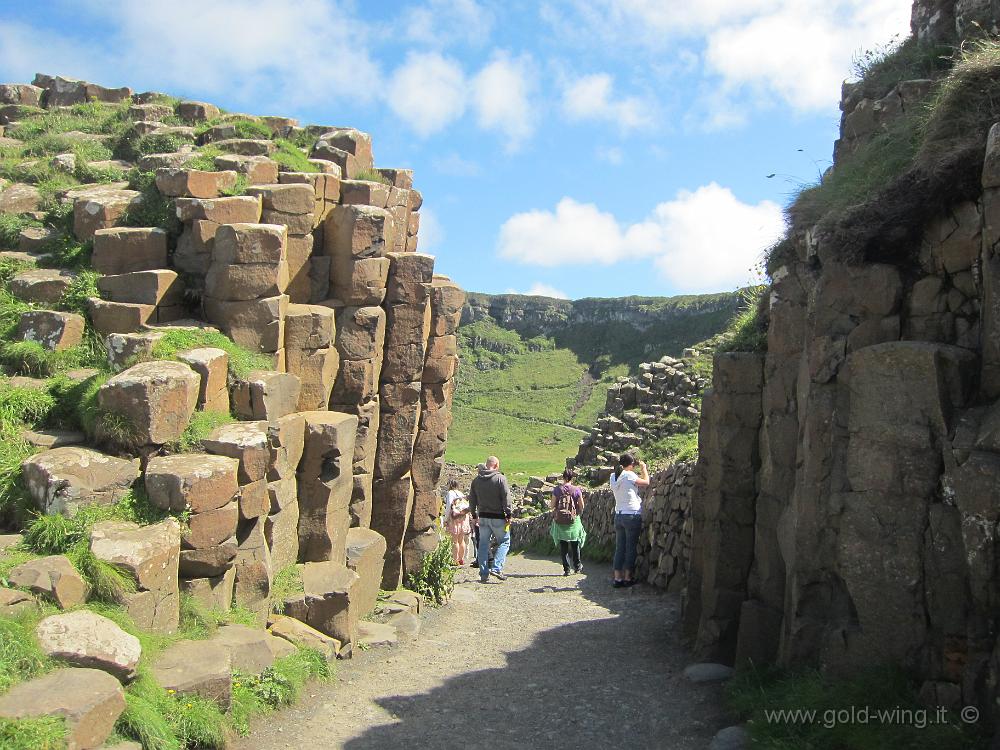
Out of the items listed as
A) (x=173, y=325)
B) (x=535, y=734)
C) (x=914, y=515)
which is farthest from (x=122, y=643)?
(x=914, y=515)

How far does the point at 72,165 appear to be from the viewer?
53.0 feet

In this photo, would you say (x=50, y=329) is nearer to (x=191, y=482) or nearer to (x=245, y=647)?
(x=191, y=482)

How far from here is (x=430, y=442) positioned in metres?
16.8

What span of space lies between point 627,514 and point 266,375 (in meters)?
7.61

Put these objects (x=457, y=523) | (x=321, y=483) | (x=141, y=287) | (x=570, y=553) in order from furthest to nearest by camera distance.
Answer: (x=457, y=523)
(x=570, y=553)
(x=321, y=483)
(x=141, y=287)

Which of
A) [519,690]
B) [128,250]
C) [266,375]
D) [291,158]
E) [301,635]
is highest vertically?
[291,158]

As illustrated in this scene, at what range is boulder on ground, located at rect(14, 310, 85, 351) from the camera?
38.4 feet

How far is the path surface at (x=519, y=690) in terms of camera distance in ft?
30.8

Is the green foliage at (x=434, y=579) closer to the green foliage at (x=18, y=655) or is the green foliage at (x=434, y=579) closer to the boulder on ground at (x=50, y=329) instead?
the boulder on ground at (x=50, y=329)

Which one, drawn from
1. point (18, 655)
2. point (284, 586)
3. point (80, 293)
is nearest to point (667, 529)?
point (284, 586)

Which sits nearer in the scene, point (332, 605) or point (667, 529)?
point (332, 605)

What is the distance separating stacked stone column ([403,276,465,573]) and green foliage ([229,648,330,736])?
5.73 meters

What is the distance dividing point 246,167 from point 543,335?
81589mm

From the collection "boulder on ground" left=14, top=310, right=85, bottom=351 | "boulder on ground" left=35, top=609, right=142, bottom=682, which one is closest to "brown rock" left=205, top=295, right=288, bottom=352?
"boulder on ground" left=14, top=310, right=85, bottom=351
